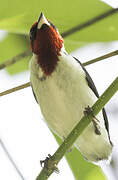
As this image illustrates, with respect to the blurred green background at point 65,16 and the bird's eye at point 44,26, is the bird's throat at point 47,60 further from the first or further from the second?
the blurred green background at point 65,16

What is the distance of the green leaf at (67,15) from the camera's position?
0.96 meters

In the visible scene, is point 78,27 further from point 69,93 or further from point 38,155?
point 38,155

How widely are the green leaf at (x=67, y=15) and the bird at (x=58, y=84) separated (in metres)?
0.36

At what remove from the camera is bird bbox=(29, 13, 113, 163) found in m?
1.43

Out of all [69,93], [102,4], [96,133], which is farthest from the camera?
[96,133]

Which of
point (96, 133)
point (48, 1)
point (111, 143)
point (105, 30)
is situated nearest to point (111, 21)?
point (105, 30)

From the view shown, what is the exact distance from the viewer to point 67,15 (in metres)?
0.98

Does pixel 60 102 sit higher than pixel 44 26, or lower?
lower

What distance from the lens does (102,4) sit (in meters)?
0.93

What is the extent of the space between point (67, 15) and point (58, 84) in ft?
1.57

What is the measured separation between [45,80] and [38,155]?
946 mm

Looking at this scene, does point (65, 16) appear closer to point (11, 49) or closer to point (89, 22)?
point (89, 22)

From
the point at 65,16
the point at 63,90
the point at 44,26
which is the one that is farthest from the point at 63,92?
the point at 65,16

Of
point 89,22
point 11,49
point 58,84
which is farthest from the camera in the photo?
point 58,84
